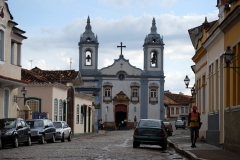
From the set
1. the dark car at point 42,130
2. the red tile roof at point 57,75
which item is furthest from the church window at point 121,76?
the dark car at point 42,130

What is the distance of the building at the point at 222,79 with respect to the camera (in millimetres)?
20156

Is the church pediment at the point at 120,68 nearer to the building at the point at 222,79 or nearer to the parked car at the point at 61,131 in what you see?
the parked car at the point at 61,131

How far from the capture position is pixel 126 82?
3585 inches

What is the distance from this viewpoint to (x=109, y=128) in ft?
290

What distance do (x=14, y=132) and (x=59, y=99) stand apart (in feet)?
72.6

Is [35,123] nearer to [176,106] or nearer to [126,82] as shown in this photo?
[126,82]

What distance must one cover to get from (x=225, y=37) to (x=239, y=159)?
723 centimetres

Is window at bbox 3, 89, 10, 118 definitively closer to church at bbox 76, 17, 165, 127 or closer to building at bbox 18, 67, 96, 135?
building at bbox 18, 67, 96, 135

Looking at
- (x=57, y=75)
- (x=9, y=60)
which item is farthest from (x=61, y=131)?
(x=57, y=75)

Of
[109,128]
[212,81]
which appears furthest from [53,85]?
[109,128]

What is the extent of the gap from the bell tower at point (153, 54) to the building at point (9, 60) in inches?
2144

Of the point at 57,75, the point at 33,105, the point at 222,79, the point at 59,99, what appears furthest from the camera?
the point at 57,75

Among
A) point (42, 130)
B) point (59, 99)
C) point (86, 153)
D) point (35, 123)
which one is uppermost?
point (59, 99)

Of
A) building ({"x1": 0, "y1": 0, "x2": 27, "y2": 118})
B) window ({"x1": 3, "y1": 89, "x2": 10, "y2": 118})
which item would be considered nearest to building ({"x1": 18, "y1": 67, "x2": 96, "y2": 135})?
building ({"x1": 0, "y1": 0, "x2": 27, "y2": 118})
